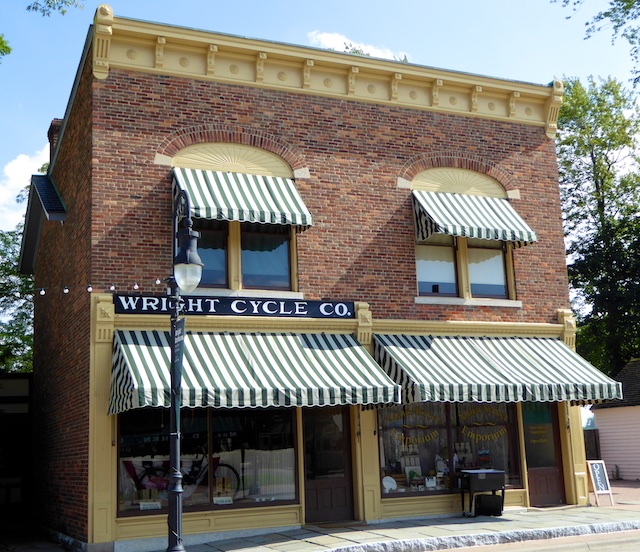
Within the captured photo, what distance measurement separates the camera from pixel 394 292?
16.1m

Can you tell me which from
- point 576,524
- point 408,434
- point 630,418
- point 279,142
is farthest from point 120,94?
point 630,418

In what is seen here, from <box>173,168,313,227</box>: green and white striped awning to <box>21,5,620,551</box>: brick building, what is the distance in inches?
2.0

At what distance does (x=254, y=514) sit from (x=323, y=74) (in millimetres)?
9127

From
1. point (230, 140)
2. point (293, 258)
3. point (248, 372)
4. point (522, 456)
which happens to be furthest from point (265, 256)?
point (522, 456)

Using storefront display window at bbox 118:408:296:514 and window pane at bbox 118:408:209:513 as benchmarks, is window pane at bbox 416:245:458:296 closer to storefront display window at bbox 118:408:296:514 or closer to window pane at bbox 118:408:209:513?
storefront display window at bbox 118:408:296:514

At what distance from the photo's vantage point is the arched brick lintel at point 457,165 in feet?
55.6

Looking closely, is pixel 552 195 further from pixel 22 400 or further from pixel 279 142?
pixel 22 400

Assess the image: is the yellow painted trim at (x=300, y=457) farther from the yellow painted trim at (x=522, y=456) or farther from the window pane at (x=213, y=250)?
the yellow painted trim at (x=522, y=456)

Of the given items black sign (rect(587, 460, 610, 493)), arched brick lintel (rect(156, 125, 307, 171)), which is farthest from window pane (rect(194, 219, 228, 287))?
black sign (rect(587, 460, 610, 493))

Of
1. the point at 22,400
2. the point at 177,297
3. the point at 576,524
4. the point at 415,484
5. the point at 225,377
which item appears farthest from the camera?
the point at 22,400

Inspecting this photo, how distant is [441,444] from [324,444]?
102 inches

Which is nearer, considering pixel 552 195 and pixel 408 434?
pixel 408 434

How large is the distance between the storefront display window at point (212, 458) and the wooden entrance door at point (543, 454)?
18.0ft

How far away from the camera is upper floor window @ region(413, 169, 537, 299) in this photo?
16.1 meters
